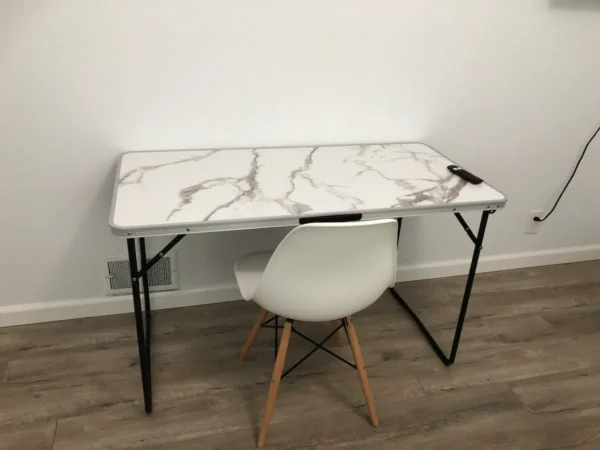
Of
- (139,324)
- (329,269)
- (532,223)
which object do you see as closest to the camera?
(329,269)

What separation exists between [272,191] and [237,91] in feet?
1.61

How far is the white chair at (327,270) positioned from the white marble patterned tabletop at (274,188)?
15cm

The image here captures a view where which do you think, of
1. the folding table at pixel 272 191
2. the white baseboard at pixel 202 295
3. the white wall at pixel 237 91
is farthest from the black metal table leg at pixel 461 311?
the white wall at pixel 237 91

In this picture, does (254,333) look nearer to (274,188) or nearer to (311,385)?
(311,385)

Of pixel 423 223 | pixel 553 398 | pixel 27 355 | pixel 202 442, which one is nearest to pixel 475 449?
pixel 553 398

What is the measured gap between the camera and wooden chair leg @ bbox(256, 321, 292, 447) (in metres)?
1.56

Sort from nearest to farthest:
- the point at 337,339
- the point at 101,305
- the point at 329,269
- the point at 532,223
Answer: the point at 329,269
the point at 337,339
the point at 101,305
the point at 532,223

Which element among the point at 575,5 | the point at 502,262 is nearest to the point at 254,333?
the point at 502,262

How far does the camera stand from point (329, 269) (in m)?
1.37

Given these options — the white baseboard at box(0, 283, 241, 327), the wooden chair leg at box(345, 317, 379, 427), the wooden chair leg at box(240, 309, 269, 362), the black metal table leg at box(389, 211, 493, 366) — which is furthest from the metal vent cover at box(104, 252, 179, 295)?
the black metal table leg at box(389, 211, 493, 366)

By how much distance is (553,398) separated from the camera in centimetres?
187

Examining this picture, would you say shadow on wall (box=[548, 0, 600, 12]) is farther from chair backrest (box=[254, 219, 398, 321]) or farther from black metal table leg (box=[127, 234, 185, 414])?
black metal table leg (box=[127, 234, 185, 414])

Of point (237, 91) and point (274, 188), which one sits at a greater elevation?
point (237, 91)

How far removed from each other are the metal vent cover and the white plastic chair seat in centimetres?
52
